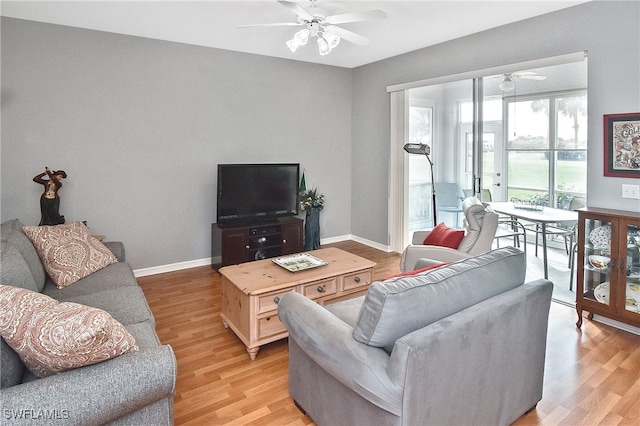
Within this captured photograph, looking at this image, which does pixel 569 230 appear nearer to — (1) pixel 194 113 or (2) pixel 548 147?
(2) pixel 548 147

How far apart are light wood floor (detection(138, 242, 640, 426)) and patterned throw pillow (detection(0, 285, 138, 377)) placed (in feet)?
2.83

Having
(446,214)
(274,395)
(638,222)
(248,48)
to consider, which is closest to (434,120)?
(446,214)

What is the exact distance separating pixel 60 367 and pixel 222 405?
3.42ft

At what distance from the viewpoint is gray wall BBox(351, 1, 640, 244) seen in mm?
3086

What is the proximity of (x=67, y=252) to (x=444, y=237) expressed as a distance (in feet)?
9.74

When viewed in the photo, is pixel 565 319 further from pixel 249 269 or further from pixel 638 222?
pixel 249 269

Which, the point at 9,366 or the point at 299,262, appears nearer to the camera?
the point at 9,366

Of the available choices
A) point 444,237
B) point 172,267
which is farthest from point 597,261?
point 172,267

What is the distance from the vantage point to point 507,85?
4.19 meters

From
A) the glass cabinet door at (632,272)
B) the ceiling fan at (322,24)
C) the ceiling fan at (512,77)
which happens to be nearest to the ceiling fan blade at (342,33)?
the ceiling fan at (322,24)

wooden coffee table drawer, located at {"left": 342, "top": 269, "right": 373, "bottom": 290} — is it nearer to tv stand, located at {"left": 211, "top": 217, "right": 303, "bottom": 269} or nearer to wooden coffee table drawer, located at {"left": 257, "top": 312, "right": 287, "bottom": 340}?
wooden coffee table drawer, located at {"left": 257, "top": 312, "right": 287, "bottom": 340}

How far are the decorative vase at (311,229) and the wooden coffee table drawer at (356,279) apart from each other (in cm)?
227

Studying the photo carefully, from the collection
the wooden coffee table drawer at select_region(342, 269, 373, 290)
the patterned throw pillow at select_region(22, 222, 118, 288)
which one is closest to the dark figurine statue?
the patterned throw pillow at select_region(22, 222, 118, 288)

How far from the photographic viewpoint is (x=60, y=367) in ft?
4.65
